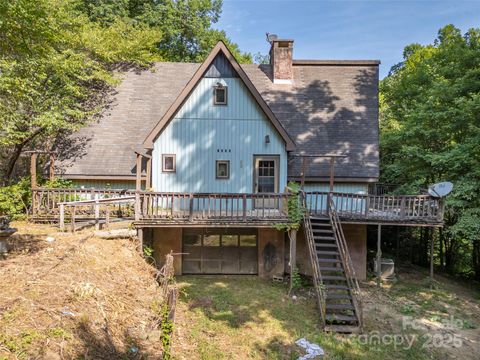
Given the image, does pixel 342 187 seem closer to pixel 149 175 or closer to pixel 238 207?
pixel 238 207

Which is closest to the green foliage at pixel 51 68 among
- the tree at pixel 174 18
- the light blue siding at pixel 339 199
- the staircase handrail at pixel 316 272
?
the tree at pixel 174 18

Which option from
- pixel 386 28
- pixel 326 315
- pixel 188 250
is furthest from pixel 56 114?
pixel 386 28

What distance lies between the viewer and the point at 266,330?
9156 millimetres

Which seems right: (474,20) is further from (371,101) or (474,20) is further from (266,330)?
(266,330)

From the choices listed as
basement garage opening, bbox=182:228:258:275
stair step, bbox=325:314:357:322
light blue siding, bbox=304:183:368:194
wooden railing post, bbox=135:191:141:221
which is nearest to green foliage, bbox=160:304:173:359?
wooden railing post, bbox=135:191:141:221

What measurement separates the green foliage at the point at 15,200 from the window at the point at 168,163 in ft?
18.5

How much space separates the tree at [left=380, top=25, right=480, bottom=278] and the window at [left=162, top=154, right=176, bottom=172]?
1085 cm

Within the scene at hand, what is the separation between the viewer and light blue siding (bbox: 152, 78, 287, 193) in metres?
13.7

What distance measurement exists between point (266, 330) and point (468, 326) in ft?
21.8

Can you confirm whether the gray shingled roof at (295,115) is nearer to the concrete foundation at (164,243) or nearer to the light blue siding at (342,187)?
the light blue siding at (342,187)

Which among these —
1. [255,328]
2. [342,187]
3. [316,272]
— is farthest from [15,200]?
[342,187]

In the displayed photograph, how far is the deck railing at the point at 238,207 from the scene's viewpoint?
11.9m

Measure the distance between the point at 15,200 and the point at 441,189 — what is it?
16627 mm

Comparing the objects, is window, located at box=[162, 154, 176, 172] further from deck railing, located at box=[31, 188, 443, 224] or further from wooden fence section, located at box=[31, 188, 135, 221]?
wooden fence section, located at box=[31, 188, 135, 221]
